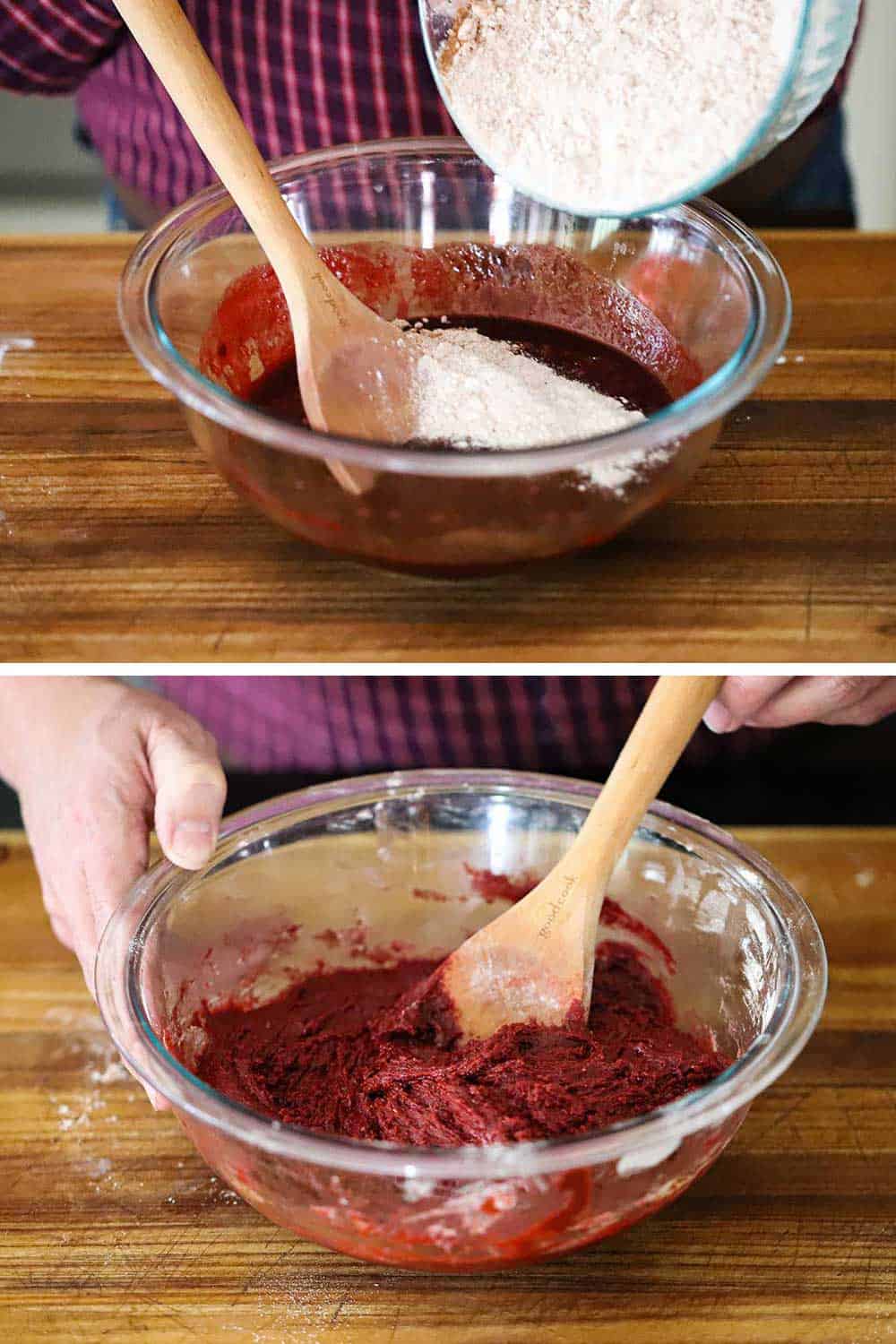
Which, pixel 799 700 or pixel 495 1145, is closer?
pixel 495 1145

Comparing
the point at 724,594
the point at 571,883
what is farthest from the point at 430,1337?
the point at 724,594

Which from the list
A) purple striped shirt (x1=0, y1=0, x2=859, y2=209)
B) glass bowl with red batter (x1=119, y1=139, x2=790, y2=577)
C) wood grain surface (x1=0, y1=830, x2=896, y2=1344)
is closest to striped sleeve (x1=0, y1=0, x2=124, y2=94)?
purple striped shirt (x1=0, y1=0, x2=859, y2=209)

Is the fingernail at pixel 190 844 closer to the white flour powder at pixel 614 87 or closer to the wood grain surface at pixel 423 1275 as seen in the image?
the wood grain surface at pixel 423 1275

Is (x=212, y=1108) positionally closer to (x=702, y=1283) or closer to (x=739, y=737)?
(x=702, y=1283)

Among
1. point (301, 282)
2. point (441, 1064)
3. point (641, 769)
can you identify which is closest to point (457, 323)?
point (301, 282)

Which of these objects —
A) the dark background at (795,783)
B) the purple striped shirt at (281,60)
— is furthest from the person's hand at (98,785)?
the purple striped shirt at (281,60)

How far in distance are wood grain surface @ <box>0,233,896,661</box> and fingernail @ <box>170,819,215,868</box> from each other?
0.14 meters

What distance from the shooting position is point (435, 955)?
2.64ft

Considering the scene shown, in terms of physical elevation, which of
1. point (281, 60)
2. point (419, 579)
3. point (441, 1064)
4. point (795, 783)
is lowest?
point (795, 783)

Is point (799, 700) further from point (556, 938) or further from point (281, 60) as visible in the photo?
point (281, 60)

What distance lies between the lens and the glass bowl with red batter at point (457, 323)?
514 mm

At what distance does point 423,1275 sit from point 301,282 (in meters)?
0.44

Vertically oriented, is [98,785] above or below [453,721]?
above

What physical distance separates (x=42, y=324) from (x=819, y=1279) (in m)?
0.58
